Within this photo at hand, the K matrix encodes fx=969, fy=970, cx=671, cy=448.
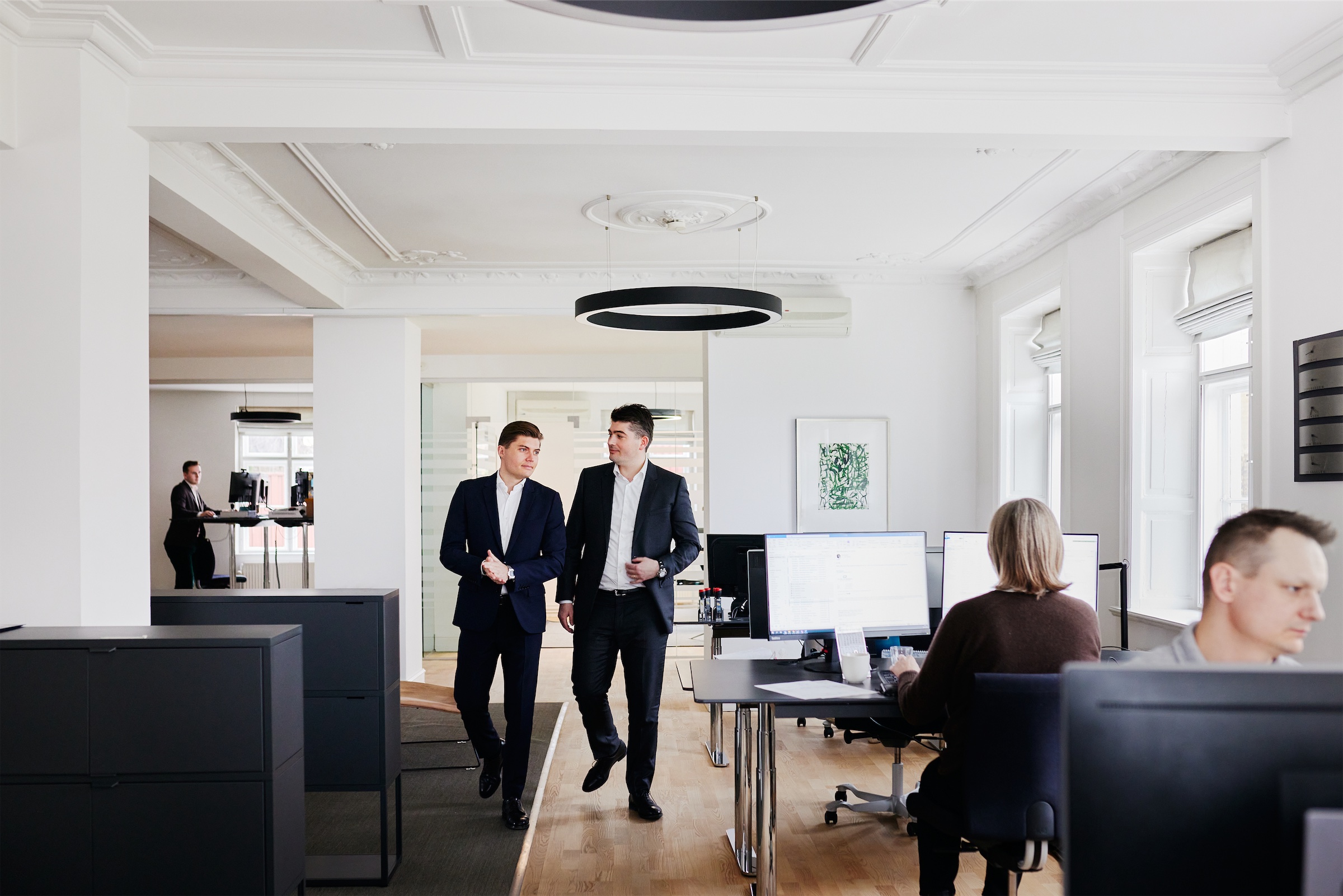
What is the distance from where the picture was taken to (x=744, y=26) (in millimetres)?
1562

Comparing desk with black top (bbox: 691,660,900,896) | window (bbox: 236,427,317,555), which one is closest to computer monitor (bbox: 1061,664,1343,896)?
desk with black top (bbox: 691,660,900,896)

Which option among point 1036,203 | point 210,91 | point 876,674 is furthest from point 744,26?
point 1036,203

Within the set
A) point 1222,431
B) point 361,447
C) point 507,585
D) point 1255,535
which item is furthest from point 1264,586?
point 361,447

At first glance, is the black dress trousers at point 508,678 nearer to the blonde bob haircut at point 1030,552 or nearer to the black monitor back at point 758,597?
the black monitor back at point 758,597

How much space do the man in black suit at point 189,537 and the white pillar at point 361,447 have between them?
15.7 feet

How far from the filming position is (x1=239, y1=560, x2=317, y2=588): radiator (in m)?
13.2

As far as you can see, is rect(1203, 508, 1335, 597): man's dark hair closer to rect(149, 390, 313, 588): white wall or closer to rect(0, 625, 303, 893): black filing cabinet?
rect(0, 625, 303, 893): black filing cabinet

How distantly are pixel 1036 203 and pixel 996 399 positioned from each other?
173 cm

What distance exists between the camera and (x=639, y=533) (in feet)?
13.3

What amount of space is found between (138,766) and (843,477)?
17.2 feet

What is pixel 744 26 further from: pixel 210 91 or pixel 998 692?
pixel 210 91

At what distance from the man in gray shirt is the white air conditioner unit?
5.36 m

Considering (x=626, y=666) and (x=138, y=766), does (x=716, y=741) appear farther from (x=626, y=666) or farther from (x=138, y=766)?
(x=138, y=766)

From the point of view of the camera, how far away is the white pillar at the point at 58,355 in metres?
3.00
